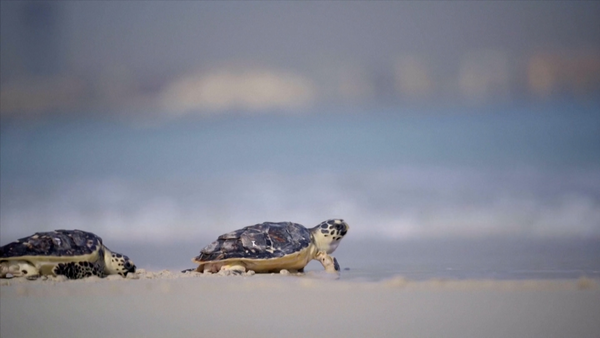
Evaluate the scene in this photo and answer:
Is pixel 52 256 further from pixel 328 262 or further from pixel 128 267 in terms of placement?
pixel 328 262

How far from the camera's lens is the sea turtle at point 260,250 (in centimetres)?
854

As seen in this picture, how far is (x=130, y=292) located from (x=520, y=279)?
3877 mm

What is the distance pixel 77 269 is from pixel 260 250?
6.45 feet

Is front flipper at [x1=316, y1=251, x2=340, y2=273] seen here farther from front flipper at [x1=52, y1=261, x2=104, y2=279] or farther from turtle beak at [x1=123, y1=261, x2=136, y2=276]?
front flipper at [x1=52, y1=261, x2=104, y2=279]

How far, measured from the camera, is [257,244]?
8.59 metres

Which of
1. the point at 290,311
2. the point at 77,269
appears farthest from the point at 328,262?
the point at 290,311

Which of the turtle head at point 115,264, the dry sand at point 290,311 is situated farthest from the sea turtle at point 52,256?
the dry sand at point 290,311

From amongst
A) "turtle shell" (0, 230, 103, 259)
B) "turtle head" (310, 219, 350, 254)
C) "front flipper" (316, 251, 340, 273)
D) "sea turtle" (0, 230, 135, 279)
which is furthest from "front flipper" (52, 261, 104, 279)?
"turtle head" (310, 219, 350, 254)

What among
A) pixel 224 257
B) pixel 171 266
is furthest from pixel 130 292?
pixel 171 266

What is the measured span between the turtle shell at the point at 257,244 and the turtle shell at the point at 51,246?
140cm

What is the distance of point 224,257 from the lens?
8547 millimetres

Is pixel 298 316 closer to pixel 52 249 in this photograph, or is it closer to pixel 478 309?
pixel 478 309

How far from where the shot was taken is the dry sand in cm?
553

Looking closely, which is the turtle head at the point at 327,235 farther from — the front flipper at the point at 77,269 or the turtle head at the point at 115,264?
the front flipper at the point at 77,269
